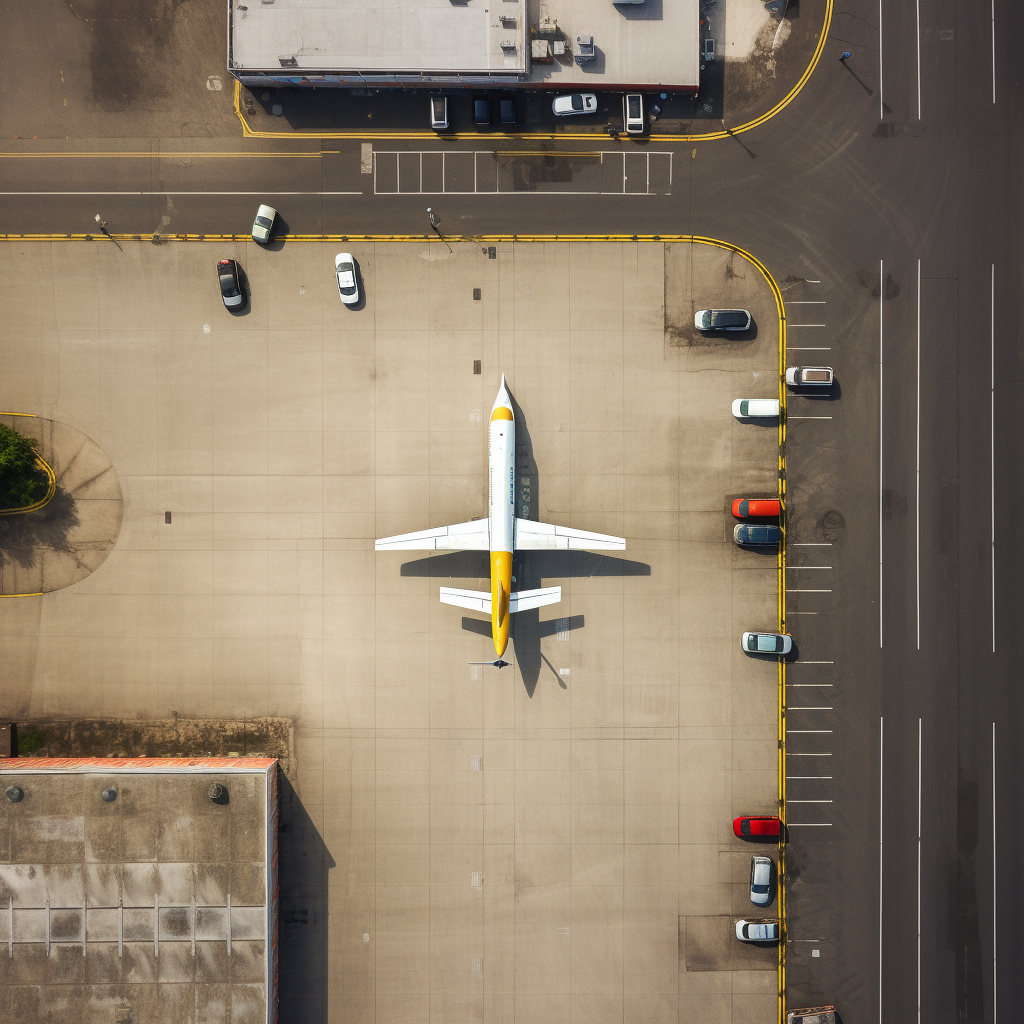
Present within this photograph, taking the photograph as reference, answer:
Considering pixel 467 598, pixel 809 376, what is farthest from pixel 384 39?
pixel 467 598

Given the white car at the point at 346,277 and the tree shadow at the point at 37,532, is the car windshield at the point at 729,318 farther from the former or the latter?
the tree shadow at the point at 37,532

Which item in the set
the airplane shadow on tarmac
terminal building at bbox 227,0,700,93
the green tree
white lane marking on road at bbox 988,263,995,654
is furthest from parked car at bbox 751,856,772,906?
terminal building at bbox 227,0,700,93

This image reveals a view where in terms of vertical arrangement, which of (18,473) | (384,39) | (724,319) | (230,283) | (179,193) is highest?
(384,39)

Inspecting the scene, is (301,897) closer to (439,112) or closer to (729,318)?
(729,318)

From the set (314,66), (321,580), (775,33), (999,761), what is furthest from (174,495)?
(999,761)

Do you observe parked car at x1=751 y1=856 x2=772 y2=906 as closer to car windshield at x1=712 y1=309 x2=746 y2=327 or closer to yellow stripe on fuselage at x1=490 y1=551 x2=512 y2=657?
yellow stripe on fuselage at x1=490 y1=551 x2=512 y2=657

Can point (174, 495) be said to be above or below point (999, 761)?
above

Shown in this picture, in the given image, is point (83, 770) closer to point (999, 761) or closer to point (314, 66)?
point (314, 66)
